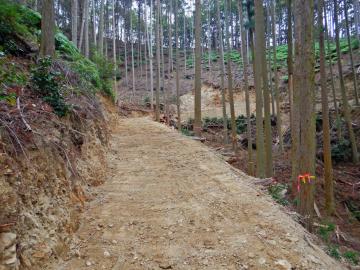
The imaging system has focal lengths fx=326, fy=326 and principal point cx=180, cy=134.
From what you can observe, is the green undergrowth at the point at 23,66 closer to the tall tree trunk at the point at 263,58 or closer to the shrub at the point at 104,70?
the shrub at the point at 104,70

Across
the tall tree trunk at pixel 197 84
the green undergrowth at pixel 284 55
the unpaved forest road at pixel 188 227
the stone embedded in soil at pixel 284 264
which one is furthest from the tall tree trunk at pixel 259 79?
the green undergrowth at pixel 284 55

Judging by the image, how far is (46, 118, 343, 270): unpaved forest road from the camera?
148 inches

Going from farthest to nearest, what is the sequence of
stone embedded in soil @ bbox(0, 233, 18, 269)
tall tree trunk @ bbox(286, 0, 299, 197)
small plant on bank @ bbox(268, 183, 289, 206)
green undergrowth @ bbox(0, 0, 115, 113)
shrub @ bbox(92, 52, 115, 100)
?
shrub @ bbox(92, 52, 115, 100) < tall tree trunk @ bbox(286, 0, 299, 197) < small plant on bank @ bbox(268, 183, 289, 206) < green undergrowth @ bbox(0, 0, 115, 113) < stone embedded in soil @ bbox(0, 233, 18, 269)

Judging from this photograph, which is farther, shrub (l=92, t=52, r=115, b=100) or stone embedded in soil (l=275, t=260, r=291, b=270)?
shrub (l=92, t=52, r=115, b=100)

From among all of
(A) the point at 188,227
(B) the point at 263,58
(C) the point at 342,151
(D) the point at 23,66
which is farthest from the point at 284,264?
(C) the point at 342,151

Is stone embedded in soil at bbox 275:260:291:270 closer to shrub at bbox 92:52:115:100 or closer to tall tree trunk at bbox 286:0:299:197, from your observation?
tall tree trunk at bbox 286:0:299:197

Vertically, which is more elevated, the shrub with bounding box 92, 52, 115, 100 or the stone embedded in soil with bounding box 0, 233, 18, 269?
the shrub with bounding box 92, 52, 115, 100

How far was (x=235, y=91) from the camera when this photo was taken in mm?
27828

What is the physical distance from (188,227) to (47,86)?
310 centimetres

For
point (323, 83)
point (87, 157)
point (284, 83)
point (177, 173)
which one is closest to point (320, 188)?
point (323, 83)

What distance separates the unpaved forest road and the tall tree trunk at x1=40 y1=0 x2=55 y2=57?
108 inches

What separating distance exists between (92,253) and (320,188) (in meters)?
10.6

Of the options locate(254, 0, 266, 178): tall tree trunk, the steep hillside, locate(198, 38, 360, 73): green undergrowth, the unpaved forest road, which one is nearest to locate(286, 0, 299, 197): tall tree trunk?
locate(254, 0, 266, 178): tall tree trunk

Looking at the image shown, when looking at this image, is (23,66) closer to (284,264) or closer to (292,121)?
(284,264)
